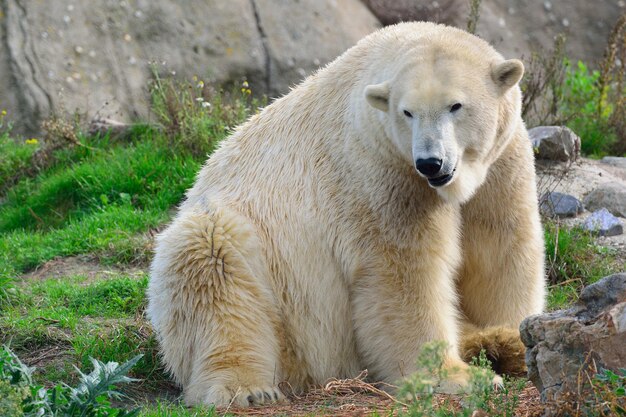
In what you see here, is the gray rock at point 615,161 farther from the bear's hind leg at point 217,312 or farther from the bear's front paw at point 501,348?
the bear's hind leg at point 217,312

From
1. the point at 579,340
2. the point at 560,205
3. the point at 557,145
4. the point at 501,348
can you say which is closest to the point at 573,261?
the point at 560,205

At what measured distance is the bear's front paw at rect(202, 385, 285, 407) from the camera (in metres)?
4.56

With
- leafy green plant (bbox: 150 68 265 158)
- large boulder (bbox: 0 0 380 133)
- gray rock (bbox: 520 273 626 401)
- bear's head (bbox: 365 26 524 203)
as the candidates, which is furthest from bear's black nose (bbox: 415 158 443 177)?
large boulder (bbox: 0 0 380 133)

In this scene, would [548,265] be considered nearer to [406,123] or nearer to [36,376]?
[406,123]

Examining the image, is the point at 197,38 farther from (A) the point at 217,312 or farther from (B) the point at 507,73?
(B) the point at 507,73

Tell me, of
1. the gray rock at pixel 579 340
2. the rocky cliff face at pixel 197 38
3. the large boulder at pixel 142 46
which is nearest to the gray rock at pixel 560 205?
the gray rock at pixel 579 340

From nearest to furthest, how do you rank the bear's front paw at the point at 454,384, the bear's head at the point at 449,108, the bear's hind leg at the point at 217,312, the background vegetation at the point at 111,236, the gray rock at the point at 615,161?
the bear's head at the point at 449,108 < the bear's front paw at the point at 454,384 < the background vegetation at the point at 111,236 < the bear's hind leg at the point at 217,312 < the gray rock at the point at 615,161

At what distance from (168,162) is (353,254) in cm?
359

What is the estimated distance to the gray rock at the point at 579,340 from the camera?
3.34 meters

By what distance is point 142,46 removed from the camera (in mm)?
10750

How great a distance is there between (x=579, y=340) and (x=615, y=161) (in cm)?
484

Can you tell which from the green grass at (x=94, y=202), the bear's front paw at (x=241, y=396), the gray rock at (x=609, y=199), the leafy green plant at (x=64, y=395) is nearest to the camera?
the leafy green plant at (x=64, y=395)

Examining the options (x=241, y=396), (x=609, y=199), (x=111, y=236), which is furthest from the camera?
(x=111, y=236)

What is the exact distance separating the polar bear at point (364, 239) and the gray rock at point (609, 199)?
2.16 m
